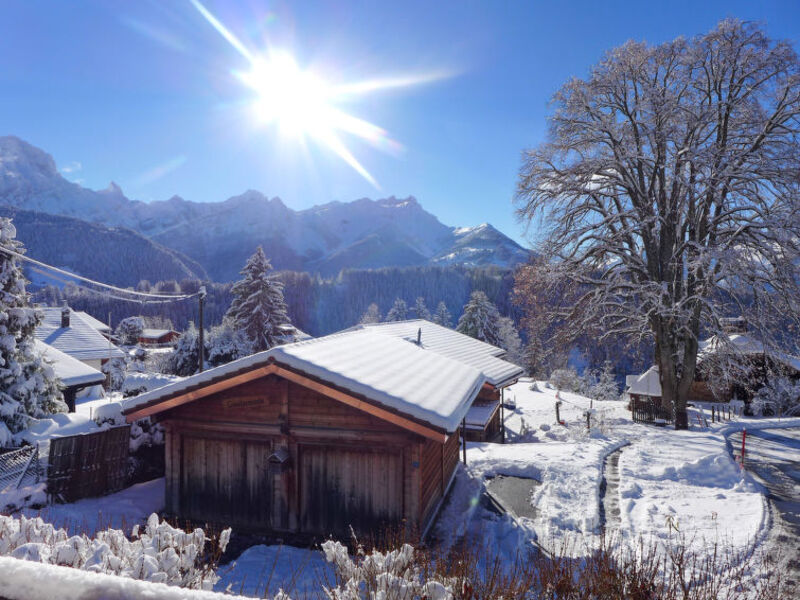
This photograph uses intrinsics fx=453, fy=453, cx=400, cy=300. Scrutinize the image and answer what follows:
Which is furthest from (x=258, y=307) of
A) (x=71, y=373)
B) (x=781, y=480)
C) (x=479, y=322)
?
(x=781, y=480)

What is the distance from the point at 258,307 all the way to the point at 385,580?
32.9 m

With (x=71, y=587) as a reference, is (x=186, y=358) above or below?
below

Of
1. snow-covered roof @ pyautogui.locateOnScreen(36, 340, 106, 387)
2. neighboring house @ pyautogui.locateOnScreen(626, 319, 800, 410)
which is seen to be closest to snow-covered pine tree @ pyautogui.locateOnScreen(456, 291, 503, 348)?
neighboring house @ pyautogui.locateOnScreen(626, 319, 800, 410)

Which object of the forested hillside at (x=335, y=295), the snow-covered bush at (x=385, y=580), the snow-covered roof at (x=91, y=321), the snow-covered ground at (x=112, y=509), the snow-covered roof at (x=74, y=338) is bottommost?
the snow-covered ground at (x=112, y=509)

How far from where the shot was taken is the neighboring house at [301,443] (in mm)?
8172

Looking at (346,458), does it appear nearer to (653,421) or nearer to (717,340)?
(717,340)

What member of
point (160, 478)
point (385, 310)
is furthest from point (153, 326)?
point (160, 478)

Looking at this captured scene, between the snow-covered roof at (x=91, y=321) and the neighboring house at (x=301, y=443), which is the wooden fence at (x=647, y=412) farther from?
the snow-covered roof at (x=91, y=321)

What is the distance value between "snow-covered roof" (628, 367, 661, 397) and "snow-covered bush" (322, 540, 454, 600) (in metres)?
27.4

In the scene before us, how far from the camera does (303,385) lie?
8.38 m

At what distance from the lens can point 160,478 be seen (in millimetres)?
12172

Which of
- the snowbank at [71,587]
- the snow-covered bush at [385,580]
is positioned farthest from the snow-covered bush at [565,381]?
the snowbank at [71,587]

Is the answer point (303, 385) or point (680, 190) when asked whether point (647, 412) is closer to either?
point (680, 190)

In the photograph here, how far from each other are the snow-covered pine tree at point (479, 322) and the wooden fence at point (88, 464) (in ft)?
135
